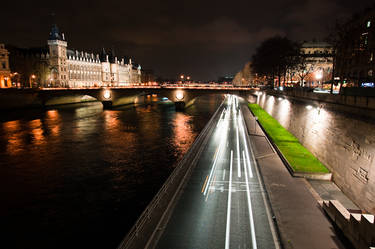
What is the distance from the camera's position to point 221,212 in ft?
48.4

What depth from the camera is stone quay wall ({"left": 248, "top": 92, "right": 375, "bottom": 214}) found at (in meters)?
14.4

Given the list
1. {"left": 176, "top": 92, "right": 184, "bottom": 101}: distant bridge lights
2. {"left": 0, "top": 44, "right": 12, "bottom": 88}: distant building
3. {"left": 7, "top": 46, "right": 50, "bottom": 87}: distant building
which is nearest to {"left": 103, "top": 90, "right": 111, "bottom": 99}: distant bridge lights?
{"left": 176, "top": 92, "right": 184, "bottom": 101}: distant bridge lights

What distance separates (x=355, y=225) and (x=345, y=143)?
7752 mm

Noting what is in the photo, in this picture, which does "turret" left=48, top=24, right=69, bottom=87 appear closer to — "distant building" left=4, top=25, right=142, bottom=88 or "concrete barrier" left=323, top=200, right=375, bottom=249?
"distant building" left=4, top=25, right=142, bottom=88

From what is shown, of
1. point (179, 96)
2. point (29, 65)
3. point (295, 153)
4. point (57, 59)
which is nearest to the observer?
point (295, 153)

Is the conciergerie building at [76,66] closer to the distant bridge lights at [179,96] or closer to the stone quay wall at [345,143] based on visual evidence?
the distant bridge lights at [179,96]

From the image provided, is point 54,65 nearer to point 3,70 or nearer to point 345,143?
point 3,70

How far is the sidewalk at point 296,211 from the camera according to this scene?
460 inches

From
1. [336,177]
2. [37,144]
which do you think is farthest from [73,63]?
[336,177]

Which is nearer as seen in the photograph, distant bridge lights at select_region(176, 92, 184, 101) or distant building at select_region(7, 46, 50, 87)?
distant bridge lights at select_region(176, 92, 184, 101)

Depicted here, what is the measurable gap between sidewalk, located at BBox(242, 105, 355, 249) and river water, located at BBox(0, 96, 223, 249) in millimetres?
9192

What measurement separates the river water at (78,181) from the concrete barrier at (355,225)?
12.0 meters

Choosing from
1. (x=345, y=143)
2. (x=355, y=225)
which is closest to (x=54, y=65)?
(x=345, y=143)

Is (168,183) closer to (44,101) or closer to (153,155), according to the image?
(153,155)
